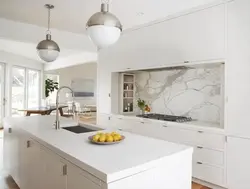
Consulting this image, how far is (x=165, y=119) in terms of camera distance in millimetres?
3332

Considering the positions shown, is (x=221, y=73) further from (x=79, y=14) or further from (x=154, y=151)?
(x=79, y=14)

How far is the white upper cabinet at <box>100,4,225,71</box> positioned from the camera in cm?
Answer: 269

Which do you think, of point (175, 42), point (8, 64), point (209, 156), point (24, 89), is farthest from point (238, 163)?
point (24, 89)

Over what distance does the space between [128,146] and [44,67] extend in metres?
8.29

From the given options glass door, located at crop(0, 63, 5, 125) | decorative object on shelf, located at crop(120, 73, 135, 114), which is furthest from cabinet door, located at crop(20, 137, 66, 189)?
glass door, located at crop(0, 63, 5, 125)

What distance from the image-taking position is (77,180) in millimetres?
1333

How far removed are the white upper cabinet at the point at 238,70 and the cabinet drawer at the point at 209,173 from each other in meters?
0.54

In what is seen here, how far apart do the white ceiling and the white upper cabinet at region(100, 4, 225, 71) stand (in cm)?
17

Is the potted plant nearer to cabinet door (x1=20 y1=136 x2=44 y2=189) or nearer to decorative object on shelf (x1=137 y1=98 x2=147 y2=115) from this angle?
decorative object on shelf (x1=137 y1=98 x2=147 y2=115)

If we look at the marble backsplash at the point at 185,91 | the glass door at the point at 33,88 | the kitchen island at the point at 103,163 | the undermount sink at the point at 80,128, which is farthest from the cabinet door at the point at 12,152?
the glass door at the point at 33,88

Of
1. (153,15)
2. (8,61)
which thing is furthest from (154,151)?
(8,61)

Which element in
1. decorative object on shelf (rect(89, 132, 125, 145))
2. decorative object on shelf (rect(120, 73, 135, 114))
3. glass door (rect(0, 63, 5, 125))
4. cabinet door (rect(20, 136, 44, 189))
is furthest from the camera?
glass door (rect(0, 63, 5, 125))

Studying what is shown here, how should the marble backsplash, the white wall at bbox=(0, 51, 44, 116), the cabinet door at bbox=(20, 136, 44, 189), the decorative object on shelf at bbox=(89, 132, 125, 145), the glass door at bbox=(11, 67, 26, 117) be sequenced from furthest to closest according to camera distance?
the glass door at bbox=(11, 67, 26, 117) → the white wall at bbox=(0, 51, 44, 116) → the marble backsplash → the cabinet door at bbox=(20, 136, 44, 189) → the decorative object on shelf at bbox=(89, 132, 125, 145)

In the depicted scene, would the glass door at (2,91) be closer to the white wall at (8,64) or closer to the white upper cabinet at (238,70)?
the white wall at (8,64)
